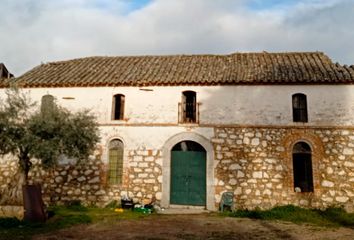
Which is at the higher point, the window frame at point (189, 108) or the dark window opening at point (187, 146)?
the window frame at point (189, 108)

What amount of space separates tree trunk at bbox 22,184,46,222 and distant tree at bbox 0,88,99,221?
92 centimetres

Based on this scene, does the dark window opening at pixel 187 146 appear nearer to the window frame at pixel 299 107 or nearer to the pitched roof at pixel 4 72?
the window frame at pixel 299 107

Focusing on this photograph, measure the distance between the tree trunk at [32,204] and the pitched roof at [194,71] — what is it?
695cm

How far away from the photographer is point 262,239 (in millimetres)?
9797

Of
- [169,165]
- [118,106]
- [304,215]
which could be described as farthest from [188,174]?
[304,215]

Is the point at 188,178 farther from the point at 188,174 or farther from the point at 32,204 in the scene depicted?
the point at 32,204

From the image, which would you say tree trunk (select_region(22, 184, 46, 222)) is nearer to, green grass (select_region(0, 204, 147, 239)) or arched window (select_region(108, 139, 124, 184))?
green grass (select_region(0, 204, 147, 239))

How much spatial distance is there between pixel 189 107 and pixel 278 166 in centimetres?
494

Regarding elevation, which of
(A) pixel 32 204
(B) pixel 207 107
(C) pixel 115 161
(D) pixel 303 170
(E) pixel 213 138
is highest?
(B) pixel 207 107

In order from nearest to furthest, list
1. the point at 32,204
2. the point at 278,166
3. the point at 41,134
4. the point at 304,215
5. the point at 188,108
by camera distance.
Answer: the point at 32,204 → the point at 41,134 → the point at 304,215 → the point at 278,166 → the point at 188,108

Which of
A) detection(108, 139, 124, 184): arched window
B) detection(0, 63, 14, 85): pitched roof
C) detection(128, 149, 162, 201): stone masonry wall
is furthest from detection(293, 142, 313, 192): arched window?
detection(0, 63, 14, 85): pitched roof

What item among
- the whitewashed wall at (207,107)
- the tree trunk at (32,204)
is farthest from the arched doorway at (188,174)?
the tree trunk at (32,204)

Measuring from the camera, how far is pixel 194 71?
18312 millimetres

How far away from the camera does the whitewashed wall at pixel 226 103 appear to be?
52.3 feet
